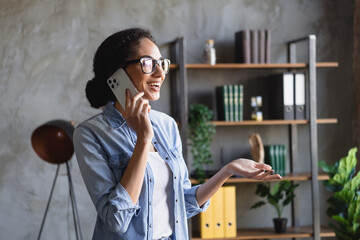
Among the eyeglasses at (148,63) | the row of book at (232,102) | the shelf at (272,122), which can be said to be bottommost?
the shelf at (272,122)

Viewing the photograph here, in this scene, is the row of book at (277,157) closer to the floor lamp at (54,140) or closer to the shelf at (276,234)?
the shelf at (276,234)

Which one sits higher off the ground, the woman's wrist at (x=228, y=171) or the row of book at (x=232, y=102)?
the row of book at (x=232, y=102)

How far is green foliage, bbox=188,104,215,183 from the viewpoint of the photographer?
4.19 m

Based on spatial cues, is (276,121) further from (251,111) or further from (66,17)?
(66,17)

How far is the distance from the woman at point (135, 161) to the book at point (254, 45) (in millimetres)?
2551

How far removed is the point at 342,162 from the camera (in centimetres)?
416

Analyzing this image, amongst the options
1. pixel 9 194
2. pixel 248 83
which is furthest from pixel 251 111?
pixel 9 194

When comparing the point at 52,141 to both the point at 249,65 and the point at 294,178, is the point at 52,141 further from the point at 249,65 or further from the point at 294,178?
the point at 294,178

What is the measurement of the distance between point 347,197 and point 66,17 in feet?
8.99

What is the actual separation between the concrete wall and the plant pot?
11.1 inches

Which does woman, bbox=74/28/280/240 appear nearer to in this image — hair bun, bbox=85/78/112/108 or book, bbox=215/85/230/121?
hair bun, bbox=85/78/112/108

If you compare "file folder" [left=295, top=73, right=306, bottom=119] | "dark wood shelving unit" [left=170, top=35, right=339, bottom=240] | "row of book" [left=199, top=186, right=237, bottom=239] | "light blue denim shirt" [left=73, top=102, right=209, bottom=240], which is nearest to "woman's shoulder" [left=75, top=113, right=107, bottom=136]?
"light blue denim shirt" [left=73, top=102, right=209, bottom=240]

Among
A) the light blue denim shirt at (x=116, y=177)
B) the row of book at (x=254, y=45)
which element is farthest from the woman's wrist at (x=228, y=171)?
the row of book at (x=254, y=45)

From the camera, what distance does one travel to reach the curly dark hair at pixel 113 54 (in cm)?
175
